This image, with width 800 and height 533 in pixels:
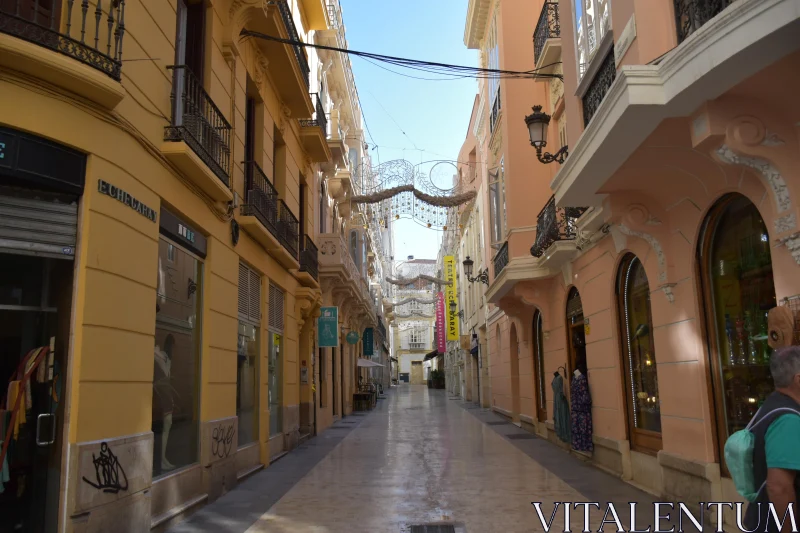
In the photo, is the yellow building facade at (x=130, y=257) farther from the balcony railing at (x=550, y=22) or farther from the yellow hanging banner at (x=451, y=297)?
the yellow hanging banner at (x=451, y=297)

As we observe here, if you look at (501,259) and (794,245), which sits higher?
(501,259)

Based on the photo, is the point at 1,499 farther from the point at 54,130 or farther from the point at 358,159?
the point at 358,159

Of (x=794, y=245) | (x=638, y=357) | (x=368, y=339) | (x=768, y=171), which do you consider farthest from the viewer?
(x=368, y=339)

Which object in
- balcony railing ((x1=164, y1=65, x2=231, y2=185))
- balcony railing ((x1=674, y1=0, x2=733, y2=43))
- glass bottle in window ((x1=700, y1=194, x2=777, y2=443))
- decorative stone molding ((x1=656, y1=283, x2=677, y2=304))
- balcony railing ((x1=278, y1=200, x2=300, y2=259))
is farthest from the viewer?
balcony railing ((x1=278, y1=200, x2=300, y2=259))

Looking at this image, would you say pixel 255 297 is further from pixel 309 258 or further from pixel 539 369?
pixel 539 369

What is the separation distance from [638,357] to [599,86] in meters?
4.17

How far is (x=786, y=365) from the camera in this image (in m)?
3.14

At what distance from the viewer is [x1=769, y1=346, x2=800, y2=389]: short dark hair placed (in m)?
3.11

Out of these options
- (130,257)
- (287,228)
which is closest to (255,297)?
(287,228)

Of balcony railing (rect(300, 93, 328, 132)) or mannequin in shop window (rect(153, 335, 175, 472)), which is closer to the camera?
mannequin in shop window (rect(153, 335, 175, 472))

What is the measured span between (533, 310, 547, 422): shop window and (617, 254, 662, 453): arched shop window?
21.0ft

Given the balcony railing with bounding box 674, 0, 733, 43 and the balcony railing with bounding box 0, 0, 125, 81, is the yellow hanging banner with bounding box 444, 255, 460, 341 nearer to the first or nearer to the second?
the balcony railing with bounding box 674, 0, 733, 43

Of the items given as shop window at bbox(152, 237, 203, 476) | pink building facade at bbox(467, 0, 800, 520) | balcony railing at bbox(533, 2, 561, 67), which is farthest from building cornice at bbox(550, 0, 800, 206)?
balcony railing at bbox(533, 2, 561, 67)

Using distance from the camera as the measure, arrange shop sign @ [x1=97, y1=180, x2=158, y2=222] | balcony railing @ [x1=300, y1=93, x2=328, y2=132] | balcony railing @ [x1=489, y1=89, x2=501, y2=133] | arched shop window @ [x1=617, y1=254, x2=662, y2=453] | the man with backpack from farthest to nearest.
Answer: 1. balcony railing @ [x1=489, y1=89, x2=501, y2=133]
2. balcony railing @ [x1=300, y1=93, x2=328, y2=132]
3. arched shop window @ [x1=617, y1=254, x2=662, y2=453]
4. shop sign @ [x1=97, y1=180, x2=158, y2=222]
5. the man with backpack
